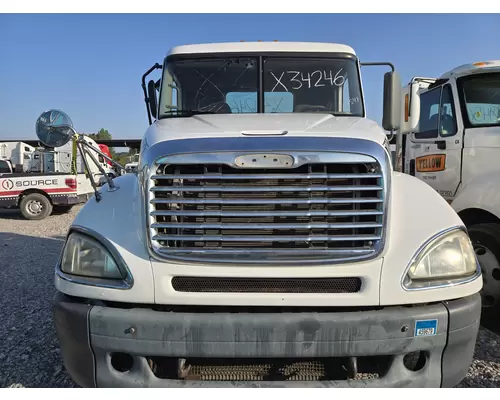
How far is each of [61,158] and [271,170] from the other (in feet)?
46.3

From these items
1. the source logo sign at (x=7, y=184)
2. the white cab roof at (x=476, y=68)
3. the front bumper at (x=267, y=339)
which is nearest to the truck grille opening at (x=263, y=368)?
the front bumper at (x=267, y=339)

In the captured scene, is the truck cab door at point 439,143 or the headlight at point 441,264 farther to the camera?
the truck cab door at point 439,143

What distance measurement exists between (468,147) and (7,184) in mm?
12659

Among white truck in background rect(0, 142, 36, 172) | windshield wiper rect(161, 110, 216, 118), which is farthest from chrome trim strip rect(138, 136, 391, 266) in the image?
white truck in background rect(0, 142, 36, 172)

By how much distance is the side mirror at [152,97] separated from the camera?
4.02 meters

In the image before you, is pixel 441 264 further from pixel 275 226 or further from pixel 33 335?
pixel 33 335

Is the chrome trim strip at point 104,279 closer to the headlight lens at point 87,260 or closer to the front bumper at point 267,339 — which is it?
the headlight lens at point 87,260

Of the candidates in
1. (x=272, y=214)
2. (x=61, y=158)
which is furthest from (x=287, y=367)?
(x=61, y=158)

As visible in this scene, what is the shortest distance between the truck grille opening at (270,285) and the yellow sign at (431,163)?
10.9ft

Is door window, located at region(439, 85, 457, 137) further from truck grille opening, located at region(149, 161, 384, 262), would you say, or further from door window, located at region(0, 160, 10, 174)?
door window, located at region(0, 160, 10, 174)

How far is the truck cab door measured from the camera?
4.69m

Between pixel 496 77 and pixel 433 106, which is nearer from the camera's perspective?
pixel 496 77
